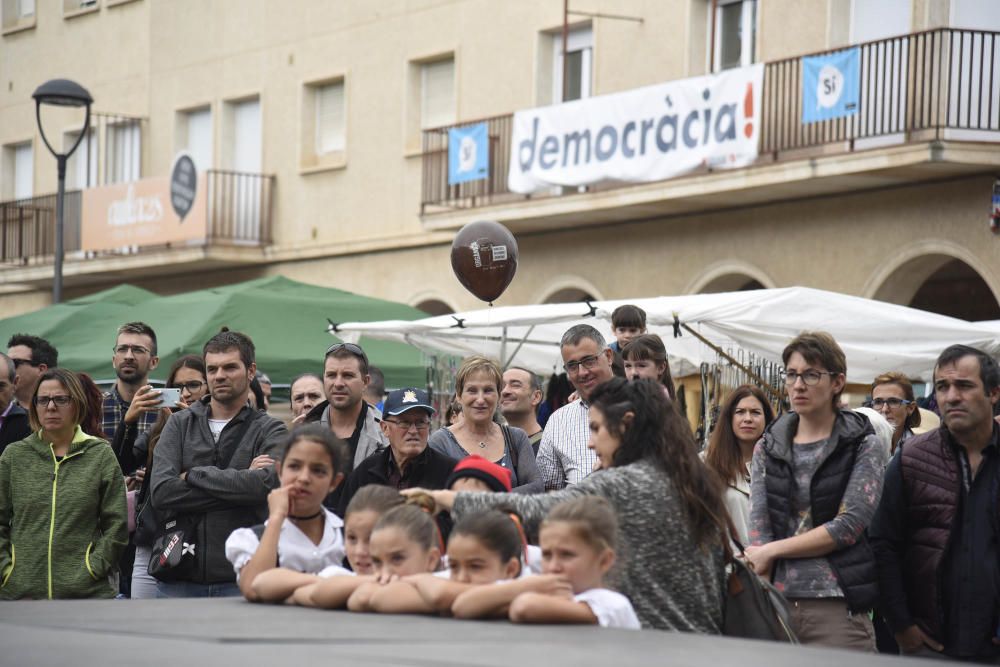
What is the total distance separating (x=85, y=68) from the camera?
102 feet

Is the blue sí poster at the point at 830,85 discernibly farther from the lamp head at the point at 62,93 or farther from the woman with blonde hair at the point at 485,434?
the woman with blonde hair at the point at 485,434

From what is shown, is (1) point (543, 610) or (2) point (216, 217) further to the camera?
(2) point (216, 217)

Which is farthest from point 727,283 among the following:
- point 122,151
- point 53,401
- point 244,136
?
point 53,401

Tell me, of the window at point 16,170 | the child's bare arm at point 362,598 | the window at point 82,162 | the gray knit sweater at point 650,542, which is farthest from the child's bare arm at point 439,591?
the window at point 16,170

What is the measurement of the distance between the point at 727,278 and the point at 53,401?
1418 cm

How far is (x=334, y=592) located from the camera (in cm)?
418

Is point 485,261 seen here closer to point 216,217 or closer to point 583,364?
point 583,364

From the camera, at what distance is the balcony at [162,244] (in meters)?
26.6

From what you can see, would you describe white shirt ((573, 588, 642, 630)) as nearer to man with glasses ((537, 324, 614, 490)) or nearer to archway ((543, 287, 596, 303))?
man with glasses ((537, 324, 614, 490))

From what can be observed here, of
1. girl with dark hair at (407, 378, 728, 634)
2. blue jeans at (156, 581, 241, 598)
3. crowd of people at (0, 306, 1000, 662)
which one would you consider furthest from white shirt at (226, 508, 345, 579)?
blue jeans at (156, 581, 241, 598)

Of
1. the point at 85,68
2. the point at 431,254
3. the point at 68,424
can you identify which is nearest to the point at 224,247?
the point at 431,254

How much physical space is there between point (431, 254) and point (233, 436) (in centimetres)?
1712

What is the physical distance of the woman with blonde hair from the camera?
24.2 ft

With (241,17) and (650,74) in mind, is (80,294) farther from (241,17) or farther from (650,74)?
(650,74)
